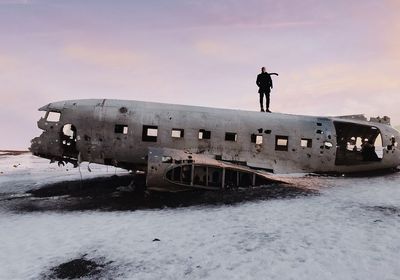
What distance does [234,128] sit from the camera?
68.0ft

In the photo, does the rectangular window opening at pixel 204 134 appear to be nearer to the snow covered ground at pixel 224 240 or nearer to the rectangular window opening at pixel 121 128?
the rectangular window opening at pixel 121 128

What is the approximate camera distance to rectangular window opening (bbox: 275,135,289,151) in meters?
21.2

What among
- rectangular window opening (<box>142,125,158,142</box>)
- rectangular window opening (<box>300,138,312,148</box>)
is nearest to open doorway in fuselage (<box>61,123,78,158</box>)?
rectangular window opening (<box>142,125,158,142</box>)

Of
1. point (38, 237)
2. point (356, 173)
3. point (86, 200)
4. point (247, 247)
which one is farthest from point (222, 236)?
point (356, 173)

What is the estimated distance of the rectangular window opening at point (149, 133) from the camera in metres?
20.0

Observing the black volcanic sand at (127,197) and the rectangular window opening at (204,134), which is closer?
the black volcanic sand at (127,197)

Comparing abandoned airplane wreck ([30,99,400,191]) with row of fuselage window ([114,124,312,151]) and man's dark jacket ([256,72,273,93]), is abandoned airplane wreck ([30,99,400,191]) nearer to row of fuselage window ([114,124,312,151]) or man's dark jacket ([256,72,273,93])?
row of fuselage window ([114,124,312,151])

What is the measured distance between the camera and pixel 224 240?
38.6 feet

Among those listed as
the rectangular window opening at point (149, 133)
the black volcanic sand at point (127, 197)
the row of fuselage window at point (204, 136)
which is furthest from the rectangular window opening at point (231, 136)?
the rectangular window opening at point (149, 133)

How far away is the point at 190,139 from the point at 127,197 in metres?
4.87

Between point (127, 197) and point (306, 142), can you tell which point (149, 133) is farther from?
point (306, 142)

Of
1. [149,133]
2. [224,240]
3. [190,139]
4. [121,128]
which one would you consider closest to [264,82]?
[190,139]

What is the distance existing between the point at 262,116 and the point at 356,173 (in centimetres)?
806

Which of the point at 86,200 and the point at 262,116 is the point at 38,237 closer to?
the point at 86,200
